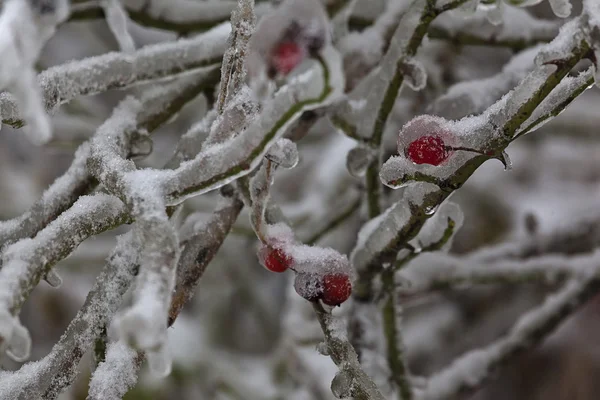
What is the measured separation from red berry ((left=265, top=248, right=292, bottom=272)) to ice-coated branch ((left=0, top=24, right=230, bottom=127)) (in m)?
0.21

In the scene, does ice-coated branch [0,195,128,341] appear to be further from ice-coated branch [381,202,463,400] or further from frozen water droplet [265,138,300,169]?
ice-coated branch [381,202,463,400]

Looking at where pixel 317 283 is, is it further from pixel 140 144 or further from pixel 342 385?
pixel 140 144

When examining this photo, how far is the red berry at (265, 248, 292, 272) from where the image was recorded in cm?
52

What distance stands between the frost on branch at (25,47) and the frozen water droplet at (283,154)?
0.17 meters

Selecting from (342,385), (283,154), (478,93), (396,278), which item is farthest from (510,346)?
(283,154)

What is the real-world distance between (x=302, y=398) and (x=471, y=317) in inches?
23.5

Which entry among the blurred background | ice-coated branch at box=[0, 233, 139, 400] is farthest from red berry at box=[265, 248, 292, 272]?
the blurred background

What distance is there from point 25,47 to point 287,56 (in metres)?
0.13

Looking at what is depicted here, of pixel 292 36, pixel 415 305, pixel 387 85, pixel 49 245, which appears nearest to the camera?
pixel 292 36

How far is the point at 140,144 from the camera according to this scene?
0.66 m

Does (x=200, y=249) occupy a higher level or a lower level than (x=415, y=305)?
higher

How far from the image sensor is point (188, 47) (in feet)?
2.18

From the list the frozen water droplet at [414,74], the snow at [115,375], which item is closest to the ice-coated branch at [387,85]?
the frozen water droplet at [414,74]

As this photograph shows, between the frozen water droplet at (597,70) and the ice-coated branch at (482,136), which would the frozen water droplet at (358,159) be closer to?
the ice-coated branch at (482,136)
